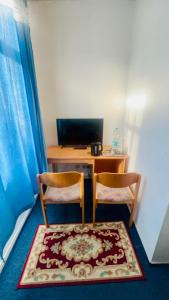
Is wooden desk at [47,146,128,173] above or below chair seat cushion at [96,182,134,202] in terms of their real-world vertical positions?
above

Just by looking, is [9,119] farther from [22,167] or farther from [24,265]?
[24,265]

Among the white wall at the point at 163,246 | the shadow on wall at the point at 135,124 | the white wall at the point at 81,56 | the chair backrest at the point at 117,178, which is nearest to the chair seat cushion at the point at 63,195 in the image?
the chair backrest at the point at 117,178

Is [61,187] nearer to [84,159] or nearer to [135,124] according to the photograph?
[84,159]

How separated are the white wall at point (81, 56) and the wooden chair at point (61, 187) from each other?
3.47ft

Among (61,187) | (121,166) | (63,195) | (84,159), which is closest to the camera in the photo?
(61,187)

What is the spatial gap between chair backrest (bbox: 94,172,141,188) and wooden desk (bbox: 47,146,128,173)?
0.56 m

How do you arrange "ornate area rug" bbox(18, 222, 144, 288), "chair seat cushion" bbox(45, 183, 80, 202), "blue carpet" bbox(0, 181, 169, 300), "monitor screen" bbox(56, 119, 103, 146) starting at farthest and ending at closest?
"monitor screen" bbox(56, 119, 103, 146) → "chair seat cushion" bbox(45, 183, 80, 202) → "ornate area rug" bbox(18, 222, 144, 288) → "blue carpet" bbox(0, 181, 169, 300)

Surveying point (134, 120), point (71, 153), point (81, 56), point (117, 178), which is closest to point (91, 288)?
point (117, 178)

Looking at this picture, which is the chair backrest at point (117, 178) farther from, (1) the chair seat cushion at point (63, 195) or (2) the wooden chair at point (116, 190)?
(1) the chair seat cushion at point (63, 195)

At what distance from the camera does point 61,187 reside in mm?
1407

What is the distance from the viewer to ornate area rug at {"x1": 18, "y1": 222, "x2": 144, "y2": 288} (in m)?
1.19

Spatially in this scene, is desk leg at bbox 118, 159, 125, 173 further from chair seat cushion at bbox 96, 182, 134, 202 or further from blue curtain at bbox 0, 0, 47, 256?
blue curtain at bbox 0, 0, 47, 256

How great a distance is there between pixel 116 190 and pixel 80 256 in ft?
2.35

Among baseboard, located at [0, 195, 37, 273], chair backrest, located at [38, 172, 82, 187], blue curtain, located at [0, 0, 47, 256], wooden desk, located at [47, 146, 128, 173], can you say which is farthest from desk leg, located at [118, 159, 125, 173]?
baseboard, located at [0, 195, 37, 273]
